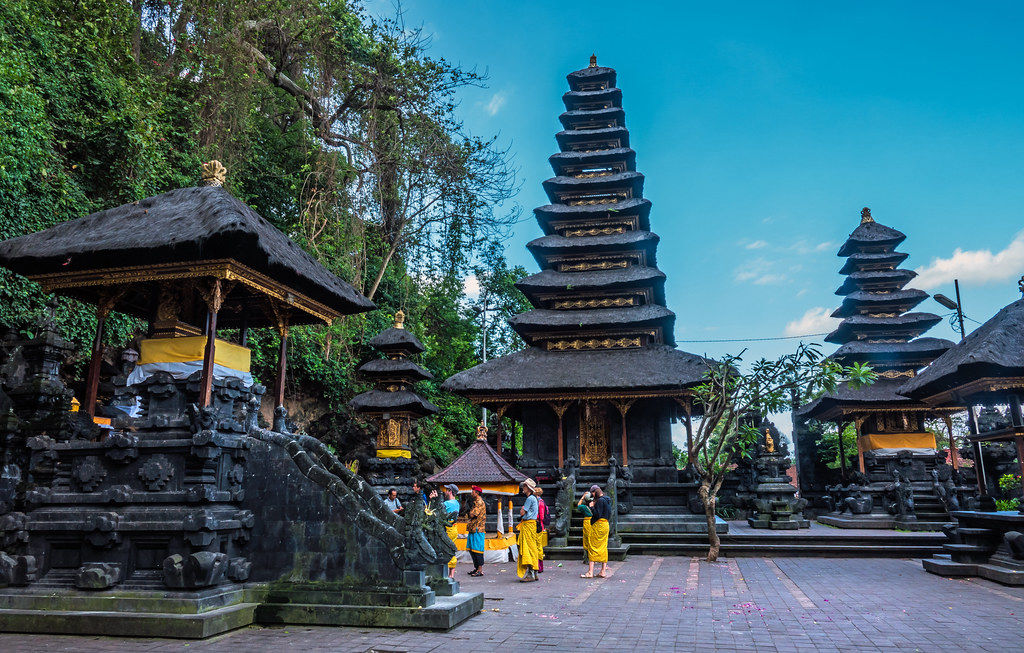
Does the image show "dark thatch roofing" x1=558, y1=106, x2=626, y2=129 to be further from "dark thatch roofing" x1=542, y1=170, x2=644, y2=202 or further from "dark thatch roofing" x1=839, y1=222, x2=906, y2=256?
"dark thatch roofing" x1=839, y1=222, x2=906, y2=256

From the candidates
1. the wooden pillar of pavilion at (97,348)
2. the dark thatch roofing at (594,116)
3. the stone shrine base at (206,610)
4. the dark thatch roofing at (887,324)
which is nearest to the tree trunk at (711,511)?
the stone shrine base at (206,610)

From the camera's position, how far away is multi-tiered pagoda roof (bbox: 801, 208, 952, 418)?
23.1m

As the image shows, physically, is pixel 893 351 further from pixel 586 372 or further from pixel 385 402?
pixel 385 402

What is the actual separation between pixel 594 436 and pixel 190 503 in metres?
16.4

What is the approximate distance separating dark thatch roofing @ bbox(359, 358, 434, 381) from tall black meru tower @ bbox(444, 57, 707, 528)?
8.33 feet

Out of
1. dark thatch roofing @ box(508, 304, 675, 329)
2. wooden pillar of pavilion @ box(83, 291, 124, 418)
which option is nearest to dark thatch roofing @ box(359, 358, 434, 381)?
dark thatch roofing @ box(508, 304, 675, 329)

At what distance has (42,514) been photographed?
759 centimetres

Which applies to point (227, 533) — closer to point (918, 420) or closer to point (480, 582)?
point (480, 582)

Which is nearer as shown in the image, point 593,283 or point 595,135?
point 593,283

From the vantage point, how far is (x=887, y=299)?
24.8m

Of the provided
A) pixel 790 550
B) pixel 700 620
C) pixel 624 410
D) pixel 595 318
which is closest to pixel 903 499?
pixel 790 550

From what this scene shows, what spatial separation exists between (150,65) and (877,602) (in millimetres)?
22225

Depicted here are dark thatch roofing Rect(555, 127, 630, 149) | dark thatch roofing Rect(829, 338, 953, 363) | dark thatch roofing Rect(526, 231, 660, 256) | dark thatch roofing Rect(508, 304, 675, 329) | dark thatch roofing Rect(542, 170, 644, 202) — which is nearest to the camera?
dark thatch roofing Rect(508, 304, 675, 329)

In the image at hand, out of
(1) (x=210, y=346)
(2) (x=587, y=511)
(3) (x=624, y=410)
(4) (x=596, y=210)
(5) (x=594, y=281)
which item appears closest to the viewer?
(1) (x=210, y=346)
